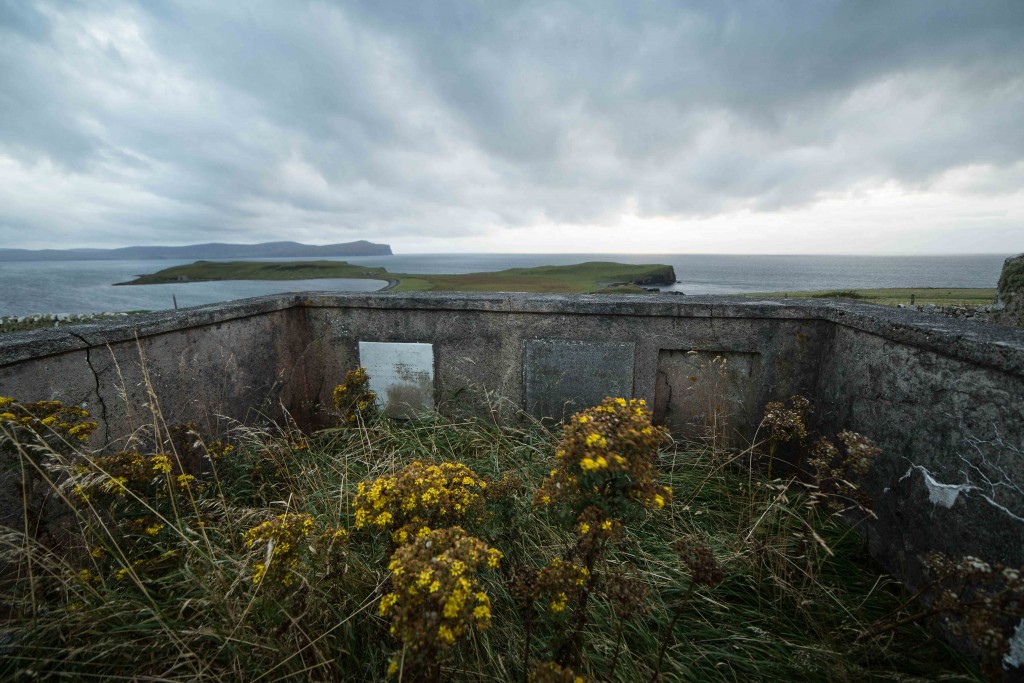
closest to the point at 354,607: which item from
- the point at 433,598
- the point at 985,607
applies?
the point at 433,598

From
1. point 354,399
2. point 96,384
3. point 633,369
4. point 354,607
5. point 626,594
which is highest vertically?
point 96,384

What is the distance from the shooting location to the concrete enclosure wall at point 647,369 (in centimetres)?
192

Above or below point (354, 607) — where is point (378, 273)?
above

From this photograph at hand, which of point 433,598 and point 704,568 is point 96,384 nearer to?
point 433,598

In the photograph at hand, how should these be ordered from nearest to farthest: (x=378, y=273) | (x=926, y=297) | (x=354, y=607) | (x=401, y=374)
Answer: (x=354, y=607), (x=401, y=374), (x=926, y=297), (x=378, y=273)

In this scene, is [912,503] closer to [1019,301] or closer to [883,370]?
[883,370]

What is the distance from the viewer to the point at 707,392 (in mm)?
3461

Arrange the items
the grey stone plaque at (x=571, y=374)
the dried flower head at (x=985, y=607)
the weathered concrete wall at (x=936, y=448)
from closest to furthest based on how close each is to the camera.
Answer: the dried flower head at (x=985, y=607) → the weathered concrete wall at (x=936, y=448) → the grey stone plaque at (x=571, y=374)

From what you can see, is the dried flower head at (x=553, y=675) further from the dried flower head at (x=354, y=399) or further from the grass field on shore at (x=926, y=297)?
the grass field on shore at (x=926, y=297)

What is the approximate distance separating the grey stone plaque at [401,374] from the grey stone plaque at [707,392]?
1.99 metres

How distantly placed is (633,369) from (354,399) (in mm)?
2320

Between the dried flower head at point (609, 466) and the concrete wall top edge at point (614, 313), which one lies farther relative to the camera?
the concrete wall top edge at point (614, 313)

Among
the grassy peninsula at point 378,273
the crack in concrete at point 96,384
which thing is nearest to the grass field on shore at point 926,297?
the crack in concrete at point 96,384

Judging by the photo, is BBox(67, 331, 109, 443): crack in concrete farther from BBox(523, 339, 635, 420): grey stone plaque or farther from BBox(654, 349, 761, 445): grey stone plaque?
BBox(654, 349, 761, 445): grey stone plaque
